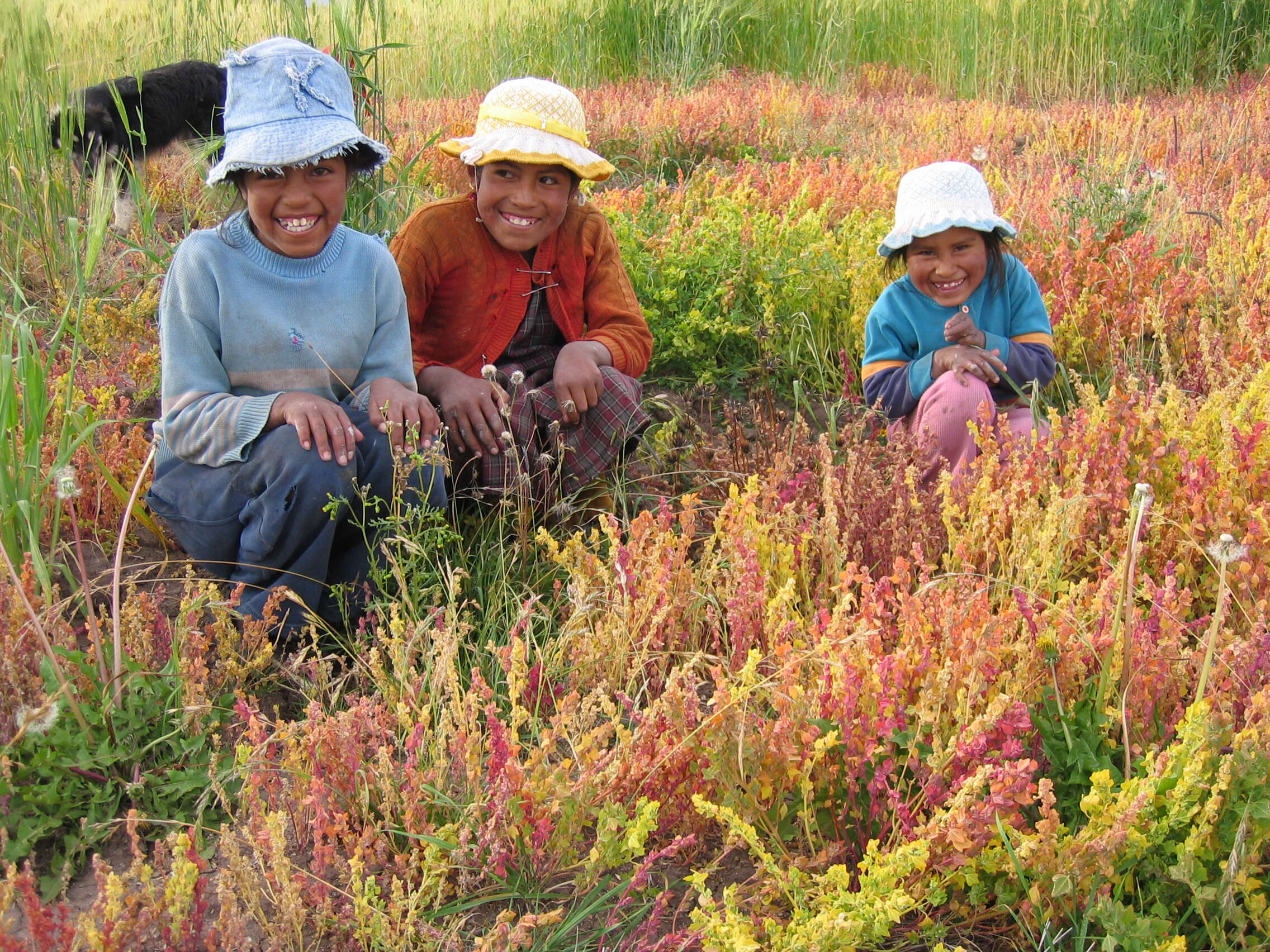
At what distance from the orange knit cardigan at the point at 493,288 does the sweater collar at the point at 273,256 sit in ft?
0.98

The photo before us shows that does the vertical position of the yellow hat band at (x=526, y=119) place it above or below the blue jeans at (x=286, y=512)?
above

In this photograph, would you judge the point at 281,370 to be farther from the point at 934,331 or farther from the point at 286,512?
the point at 934,331

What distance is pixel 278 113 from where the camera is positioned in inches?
96.4

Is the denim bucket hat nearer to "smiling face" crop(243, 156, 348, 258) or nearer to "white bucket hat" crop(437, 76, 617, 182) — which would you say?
"smiling face" crop(243, 156, 348, 258)

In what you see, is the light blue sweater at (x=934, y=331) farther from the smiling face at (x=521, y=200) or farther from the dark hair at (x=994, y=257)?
the smiling face at (x=521, y=200)

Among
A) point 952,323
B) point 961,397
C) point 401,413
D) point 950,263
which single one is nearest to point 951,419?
point 961,397

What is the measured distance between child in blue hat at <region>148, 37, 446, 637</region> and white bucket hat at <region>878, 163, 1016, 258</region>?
1505mm

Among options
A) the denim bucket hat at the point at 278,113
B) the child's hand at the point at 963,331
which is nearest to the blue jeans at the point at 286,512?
the denim bucket hat at the point at 278,113

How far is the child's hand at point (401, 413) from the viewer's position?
8.14ft

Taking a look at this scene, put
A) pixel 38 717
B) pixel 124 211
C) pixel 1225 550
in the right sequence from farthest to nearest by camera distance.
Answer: pixel 124 211
pixel 38 717
pixel 1225 550

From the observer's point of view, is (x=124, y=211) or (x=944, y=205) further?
(x=124, y=211)

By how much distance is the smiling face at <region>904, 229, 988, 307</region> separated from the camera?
124 inches

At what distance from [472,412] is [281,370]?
18.7 inches

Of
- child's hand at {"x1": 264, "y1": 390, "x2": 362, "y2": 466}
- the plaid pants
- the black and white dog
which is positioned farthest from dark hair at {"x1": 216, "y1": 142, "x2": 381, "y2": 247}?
the black and white dog
